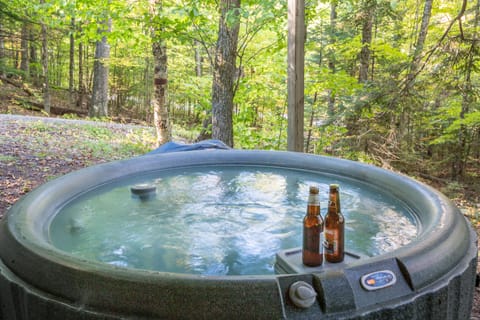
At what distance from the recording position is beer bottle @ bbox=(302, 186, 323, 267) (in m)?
1.24

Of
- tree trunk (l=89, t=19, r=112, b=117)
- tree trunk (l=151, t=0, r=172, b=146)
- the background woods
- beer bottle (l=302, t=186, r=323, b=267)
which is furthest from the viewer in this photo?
tree trunk (l=89, t=19, r=112, b=117)

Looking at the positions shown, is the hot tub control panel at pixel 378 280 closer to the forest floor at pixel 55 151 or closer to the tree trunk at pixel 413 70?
the forest floor at pixel 55 151

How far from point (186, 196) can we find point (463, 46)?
419 cm

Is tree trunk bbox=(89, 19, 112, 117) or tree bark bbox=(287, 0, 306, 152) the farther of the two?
tree trunk bbox=(89, 19, 112, 117)

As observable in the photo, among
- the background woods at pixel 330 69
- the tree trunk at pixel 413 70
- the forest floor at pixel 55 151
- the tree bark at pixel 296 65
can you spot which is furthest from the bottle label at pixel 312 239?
the tree trunk at pixel 413 70

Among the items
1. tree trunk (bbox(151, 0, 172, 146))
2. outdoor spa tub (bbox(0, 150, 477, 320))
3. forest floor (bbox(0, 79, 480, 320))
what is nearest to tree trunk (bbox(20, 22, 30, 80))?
forest floor (bbox(0, 79, 480, 320))

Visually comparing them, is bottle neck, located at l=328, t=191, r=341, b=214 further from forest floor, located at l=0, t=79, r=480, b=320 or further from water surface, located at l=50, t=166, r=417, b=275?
forest floor, located at l=0, t=79, r=480, b=320

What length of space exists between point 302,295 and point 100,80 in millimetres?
10711

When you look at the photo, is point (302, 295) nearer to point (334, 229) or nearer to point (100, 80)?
point (334, 229)

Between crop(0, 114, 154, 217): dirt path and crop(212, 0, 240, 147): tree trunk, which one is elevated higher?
crop(212, 0, 240, 147): tree trunk

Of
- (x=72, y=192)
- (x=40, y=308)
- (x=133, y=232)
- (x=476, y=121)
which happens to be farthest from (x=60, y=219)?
(x=476, y=121)

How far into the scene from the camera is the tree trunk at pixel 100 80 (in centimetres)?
1015

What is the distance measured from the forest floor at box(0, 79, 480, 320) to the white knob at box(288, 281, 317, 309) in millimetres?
1676

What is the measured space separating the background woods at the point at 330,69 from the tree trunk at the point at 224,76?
0.01 meters
